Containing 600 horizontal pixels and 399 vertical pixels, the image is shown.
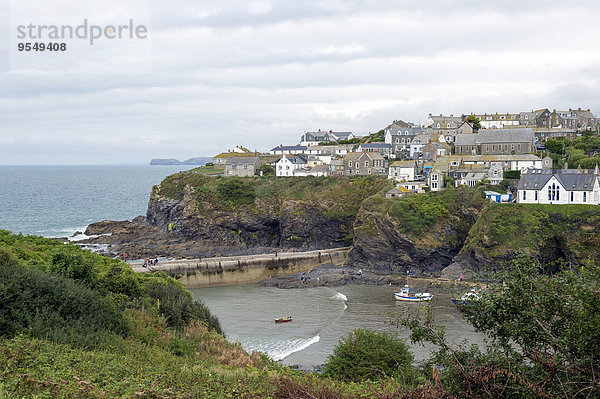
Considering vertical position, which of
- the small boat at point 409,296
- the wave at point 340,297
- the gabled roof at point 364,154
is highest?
the gabled roof at point 364,154

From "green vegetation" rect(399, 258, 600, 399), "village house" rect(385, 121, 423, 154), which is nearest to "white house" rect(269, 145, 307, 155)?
"village house" rect(385, 121, 423, 154)

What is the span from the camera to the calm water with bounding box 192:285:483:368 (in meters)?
30.2

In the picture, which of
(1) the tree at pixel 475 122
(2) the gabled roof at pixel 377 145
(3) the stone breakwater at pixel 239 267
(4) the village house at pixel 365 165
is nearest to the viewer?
(3) the stone breakwater at pixel 239 267

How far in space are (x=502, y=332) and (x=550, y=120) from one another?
95.4 meters

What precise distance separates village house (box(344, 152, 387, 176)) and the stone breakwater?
21.3 meters

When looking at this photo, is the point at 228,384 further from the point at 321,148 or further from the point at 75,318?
the point at 321,148

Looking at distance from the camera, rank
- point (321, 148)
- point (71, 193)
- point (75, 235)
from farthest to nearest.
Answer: point (71, 193), point (321, 148), point (75, 235)

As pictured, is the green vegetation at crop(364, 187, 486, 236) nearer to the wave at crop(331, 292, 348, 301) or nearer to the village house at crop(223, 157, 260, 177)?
the wave at crop(331, 292, 348, 301)

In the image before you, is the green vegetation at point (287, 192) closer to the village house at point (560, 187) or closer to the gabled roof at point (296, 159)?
the gabled roof at point (296, 159)

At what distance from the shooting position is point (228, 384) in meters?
12.0

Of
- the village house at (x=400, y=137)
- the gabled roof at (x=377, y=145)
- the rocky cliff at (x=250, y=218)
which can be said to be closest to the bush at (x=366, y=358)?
the rocky cliff at (x=250, y=218)

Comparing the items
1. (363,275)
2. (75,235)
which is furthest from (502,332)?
(75,235)

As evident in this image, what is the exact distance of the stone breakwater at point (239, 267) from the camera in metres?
49.5

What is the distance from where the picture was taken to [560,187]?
165 ft
